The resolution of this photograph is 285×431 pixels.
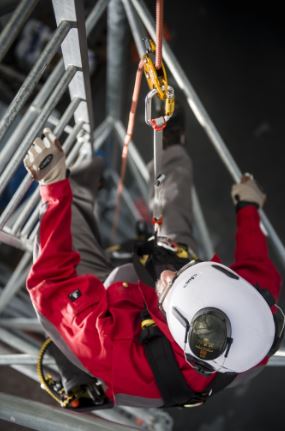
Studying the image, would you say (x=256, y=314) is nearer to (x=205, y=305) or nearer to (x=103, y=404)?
(x=205, y=305)

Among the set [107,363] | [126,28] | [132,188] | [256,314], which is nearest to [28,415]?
[107,363]

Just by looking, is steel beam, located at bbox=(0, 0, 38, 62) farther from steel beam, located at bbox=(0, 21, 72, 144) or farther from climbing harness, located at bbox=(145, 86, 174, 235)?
climbing harness, located at bbox=(145, 86, 174, 235)

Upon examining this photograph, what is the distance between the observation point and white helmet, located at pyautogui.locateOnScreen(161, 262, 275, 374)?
1.46 m

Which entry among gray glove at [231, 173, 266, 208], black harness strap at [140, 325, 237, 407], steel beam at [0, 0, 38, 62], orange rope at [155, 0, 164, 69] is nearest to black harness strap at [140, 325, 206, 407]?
black harness strap at [140, 325, 237, 407]

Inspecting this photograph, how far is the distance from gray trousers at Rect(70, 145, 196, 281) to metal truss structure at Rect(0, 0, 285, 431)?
0.13 metres

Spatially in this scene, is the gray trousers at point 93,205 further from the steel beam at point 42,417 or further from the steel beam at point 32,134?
the steel beam at point 42,417

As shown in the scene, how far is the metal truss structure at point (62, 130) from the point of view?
1.48 meters

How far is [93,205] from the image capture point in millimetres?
2389

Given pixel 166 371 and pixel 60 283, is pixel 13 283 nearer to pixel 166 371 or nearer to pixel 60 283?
pixel 60 283

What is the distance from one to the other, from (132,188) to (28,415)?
8.18 feet

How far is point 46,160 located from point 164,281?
56 cm

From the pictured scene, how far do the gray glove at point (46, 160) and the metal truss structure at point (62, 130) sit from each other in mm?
44

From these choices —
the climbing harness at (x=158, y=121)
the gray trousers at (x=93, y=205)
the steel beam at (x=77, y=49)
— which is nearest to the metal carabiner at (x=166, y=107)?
the climbing harness at (x=158, y=121)

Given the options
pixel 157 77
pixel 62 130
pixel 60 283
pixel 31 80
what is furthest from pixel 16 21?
pixel 60 283
